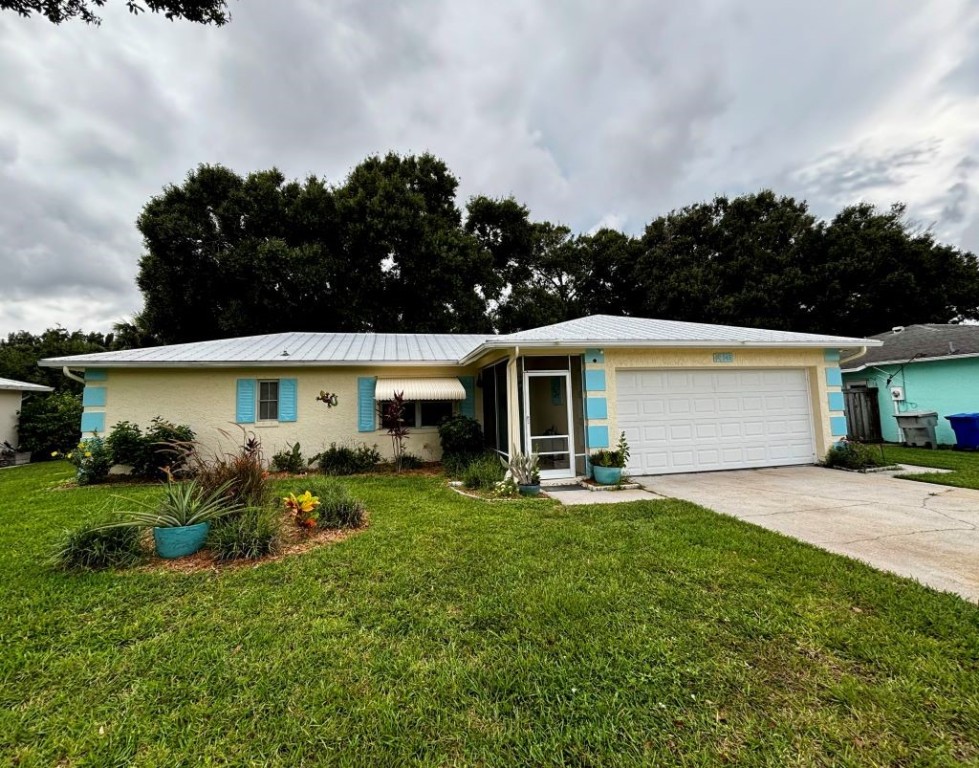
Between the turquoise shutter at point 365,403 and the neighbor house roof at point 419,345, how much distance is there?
2.43 feet

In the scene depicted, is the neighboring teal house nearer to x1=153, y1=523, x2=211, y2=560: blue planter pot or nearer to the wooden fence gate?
the wooden fence gate

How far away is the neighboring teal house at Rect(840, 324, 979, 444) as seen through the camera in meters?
14.5

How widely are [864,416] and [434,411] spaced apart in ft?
57.4

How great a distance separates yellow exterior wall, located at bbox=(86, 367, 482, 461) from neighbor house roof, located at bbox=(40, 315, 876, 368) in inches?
18.7

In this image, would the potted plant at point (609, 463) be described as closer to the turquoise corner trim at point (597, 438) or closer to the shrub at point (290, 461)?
the turquoise corner trim at point (597, 438)

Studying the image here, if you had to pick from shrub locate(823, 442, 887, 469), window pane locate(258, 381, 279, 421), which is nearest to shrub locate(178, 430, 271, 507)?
window pane locate(258, 381, 279, 421)

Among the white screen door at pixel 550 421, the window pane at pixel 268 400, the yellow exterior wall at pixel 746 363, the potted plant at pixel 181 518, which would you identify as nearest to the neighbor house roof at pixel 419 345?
the yellow exterior wall at pixel 746 363

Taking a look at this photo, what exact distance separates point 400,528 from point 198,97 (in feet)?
38.9

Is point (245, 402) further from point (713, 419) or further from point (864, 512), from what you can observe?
point (864, 512)

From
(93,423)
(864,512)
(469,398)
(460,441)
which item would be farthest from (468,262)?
(864,512)

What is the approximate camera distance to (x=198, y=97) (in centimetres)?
1039

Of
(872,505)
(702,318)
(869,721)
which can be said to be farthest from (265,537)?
(702,318)

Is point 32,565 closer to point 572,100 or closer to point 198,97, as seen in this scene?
point 198,97

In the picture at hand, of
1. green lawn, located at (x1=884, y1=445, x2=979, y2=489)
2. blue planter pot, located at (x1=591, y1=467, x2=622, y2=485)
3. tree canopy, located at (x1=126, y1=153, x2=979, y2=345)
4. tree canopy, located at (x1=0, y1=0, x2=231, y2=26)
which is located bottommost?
green lawn, located at (x1=884, y1=445, x2=979, y2=489)
